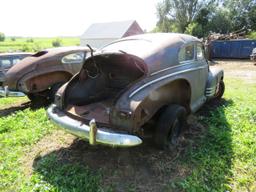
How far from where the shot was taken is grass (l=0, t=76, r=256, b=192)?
10.1 ft

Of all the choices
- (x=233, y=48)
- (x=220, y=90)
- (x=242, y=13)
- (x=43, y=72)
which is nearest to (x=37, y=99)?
(x=43, y=72)

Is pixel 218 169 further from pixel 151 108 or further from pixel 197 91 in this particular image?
pixel 197 91

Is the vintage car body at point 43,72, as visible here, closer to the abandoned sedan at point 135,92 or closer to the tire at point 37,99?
the tire at point 37,99

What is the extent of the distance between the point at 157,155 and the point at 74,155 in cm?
132

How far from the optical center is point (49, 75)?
6445 millimetres

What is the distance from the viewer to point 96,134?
2.92 metres

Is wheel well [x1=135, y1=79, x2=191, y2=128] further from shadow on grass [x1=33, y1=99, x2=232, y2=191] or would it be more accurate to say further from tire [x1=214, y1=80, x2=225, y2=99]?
tire [x1=214, y1=80, x2=225, y2=99]

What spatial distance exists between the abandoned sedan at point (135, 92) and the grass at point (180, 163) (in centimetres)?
49

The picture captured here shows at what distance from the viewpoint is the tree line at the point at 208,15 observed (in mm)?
30641

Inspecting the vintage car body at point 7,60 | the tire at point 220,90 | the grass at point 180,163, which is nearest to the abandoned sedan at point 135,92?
the grass at point 180,163

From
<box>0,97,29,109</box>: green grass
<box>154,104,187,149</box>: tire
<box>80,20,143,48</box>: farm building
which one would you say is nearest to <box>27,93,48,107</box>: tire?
<box>0,97,29,109</box>: green grass

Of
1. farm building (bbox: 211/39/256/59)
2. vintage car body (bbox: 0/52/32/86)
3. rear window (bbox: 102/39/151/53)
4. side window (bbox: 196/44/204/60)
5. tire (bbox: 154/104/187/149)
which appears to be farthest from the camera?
farm building (bbox: 211/39/256/59)

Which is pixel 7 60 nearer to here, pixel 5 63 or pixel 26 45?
pixel 5 63

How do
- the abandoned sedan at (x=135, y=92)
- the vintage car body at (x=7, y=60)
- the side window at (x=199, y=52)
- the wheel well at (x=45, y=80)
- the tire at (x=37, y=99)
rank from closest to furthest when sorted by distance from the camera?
the abandoned sedan at (x=135, y=92), the side window at (x=199, y=52), the wheel well at (x=45, y=80), the tire at (x=37, y=99), the vintage car body at (x=7, y=60)
